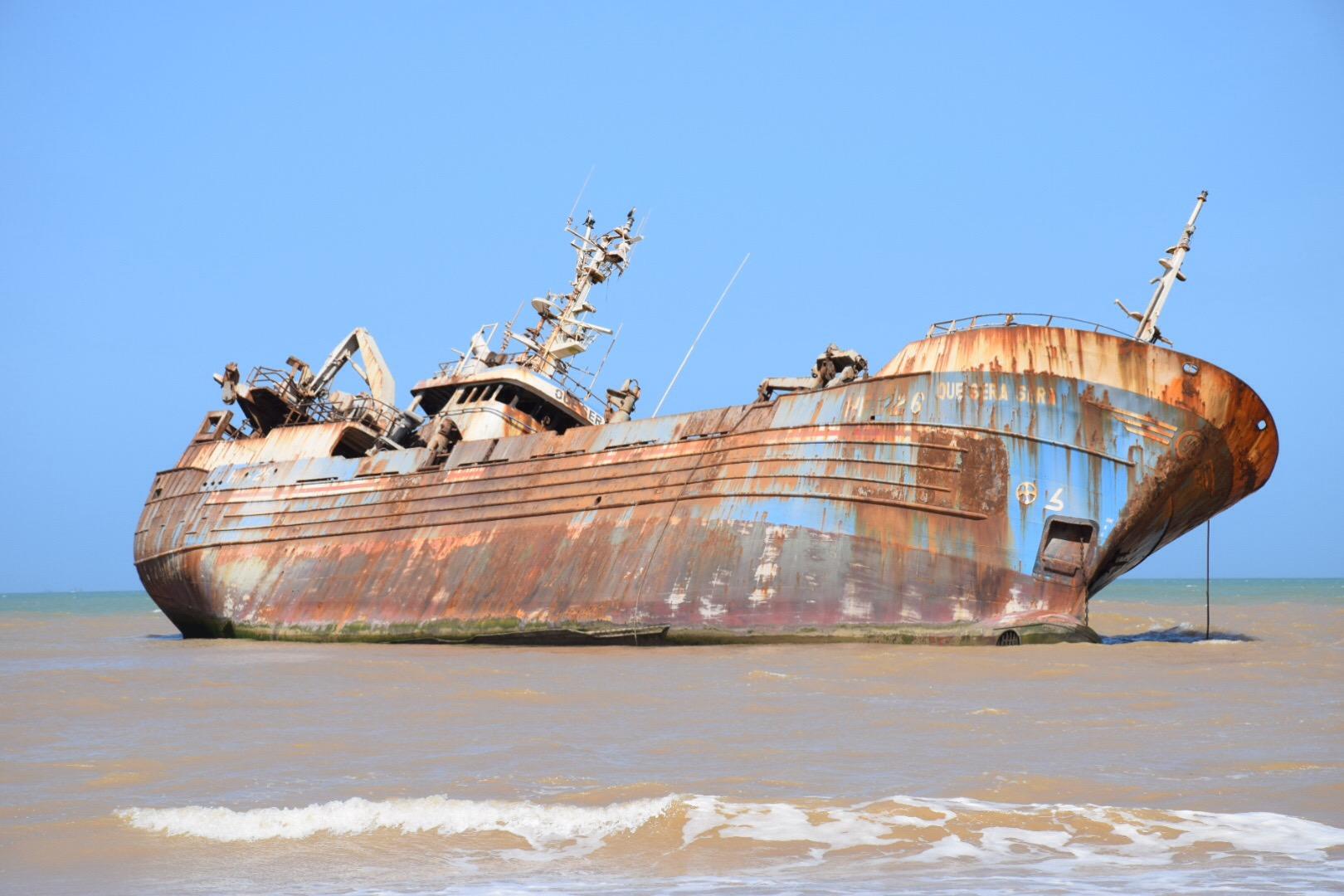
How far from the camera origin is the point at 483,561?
69.7ft

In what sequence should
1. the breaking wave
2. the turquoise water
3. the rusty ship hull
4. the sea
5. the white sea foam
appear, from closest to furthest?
the sea
the breaking wave
the white sea foam
the rusty ship hull
the turquoise water

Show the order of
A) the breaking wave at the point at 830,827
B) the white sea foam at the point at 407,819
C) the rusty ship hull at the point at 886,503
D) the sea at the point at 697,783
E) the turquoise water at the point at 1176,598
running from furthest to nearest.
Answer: the turquoise water at the point at 1176,598
the rusty ship hull at the point at 886,503
the white sea foam at the point at 407,819
the breaking wave at the point at 830,827
the sea at the point at 697,783

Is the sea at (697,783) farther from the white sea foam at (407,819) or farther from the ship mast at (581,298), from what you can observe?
the ship mast at (581,298)

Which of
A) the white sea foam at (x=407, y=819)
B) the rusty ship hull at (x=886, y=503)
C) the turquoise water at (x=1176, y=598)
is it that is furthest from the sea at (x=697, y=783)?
the turquoise water at (x=1176, y=598)

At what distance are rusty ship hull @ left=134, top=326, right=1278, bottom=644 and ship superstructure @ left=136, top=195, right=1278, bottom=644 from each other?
1.2 inches

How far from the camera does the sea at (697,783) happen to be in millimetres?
6176

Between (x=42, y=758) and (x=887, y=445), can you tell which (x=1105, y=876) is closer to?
(x=42, y=758)

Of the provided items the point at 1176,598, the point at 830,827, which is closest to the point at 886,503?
the point at 830,827

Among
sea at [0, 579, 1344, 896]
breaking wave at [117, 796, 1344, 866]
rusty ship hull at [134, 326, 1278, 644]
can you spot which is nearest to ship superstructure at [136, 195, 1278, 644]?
rusty ship hull at [134, 326, 1278, 644]

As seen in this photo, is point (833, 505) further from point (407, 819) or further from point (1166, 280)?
point (407, 819)

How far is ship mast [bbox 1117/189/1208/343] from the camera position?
699 inches

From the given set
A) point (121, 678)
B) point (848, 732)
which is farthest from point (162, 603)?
point (848, 732)

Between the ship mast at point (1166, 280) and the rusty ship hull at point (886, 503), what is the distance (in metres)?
1.13

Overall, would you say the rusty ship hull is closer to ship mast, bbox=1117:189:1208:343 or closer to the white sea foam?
ship mast, bbox=1117:189:1208:343
